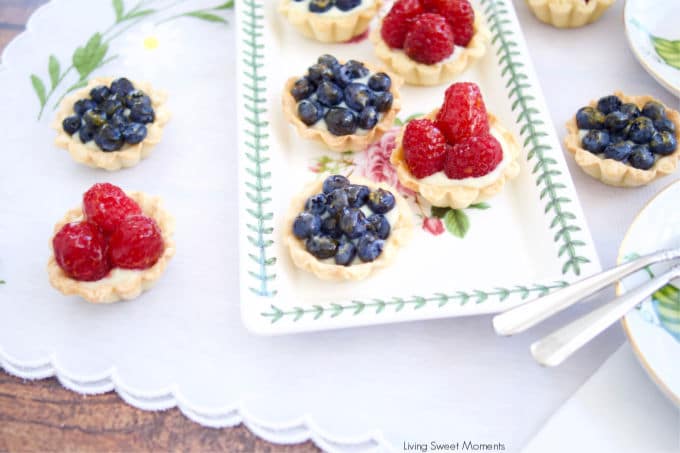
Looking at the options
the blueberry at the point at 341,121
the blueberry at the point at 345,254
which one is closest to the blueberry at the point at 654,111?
the blueberry at the point at 341,121

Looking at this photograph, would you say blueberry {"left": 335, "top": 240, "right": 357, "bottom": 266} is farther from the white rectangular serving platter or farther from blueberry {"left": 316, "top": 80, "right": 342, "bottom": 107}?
blueberry {"left": 316, "top": 80, "right": 342, "bottom": 107}

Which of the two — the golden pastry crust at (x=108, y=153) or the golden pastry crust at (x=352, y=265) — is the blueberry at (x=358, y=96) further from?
the golden pastry crust at (x=108, y=153)

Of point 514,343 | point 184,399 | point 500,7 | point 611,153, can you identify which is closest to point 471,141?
point 611,153

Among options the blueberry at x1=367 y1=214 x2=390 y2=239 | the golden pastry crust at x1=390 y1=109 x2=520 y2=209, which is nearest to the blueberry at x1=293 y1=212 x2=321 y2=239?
the blueberry at x1=367 y1=214 x2=390 y2=239

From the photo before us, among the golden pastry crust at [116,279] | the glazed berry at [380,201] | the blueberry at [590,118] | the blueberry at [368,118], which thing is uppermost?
the blueberry at [590,118]

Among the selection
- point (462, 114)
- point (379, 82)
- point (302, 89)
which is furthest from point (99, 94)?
point (462, 114)

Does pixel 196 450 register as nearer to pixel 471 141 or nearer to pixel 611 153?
pixel 471 141
